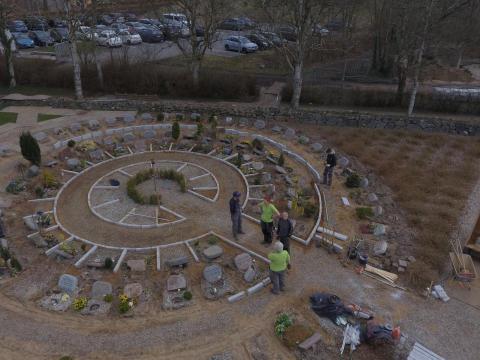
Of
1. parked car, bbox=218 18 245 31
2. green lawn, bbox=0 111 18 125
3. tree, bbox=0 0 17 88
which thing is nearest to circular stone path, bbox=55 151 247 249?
green lawn, bbox=0 111 18 125

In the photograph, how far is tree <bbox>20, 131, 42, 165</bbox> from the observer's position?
18.6 meters

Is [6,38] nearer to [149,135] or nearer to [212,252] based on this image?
[149,135]

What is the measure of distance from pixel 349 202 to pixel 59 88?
24.8 m

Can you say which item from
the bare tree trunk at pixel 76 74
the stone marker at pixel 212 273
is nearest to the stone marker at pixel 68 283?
the stone marker at pixel 212 273

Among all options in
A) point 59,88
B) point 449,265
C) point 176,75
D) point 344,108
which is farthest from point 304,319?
point 59,88

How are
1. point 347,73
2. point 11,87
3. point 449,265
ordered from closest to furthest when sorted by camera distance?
1. point 449,265
2. point 11,87
3. point 347,73

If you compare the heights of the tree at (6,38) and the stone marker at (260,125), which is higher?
the tree at (6,38)

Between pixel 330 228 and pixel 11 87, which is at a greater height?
pixel 11 87

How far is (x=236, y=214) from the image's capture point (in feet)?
48.2

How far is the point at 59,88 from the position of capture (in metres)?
31.3

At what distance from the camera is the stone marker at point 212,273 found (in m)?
13.1

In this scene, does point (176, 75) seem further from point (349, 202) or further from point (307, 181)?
point (349, 202)

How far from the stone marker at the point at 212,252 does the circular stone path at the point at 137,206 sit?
1.31 meters

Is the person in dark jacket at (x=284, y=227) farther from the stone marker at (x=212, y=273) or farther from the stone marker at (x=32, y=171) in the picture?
the stone marker at (x=32, y=171)
